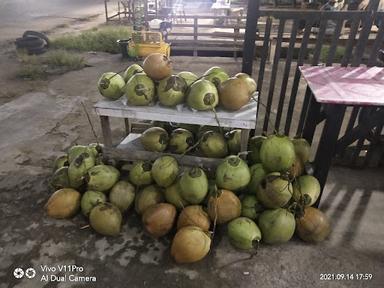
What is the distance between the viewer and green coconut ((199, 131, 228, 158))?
111 inches

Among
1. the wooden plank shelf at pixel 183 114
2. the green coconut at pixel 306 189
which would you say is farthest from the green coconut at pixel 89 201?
the green coconut at pixel 306 189

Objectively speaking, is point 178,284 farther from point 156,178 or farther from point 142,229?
point 156,178

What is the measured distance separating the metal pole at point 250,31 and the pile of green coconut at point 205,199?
3.33 ft

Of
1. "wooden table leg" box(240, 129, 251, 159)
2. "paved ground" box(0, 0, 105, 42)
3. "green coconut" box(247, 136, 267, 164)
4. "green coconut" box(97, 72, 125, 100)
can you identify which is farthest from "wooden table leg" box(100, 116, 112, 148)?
"paved ground" box(0, 0, 105, 42)

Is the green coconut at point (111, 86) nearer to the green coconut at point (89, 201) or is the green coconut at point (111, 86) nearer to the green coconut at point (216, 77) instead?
the green coconut at point (216, 77)

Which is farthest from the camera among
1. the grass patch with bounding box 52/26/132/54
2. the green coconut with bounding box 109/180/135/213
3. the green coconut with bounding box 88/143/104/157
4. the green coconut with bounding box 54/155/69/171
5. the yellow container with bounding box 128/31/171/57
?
the grass patch with bounding box 52/26/132/54

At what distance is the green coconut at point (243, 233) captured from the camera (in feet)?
7.89

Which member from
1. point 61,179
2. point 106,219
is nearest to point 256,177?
point 106,219

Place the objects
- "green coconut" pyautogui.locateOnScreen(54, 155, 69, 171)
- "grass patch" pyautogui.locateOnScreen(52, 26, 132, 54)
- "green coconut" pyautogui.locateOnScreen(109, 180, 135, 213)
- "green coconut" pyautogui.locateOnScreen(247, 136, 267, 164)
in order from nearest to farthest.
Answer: "green coconut" pyautogui.locateOnScreen(109, 180, 135, 213) < "green coconut" pyautogui.locateOnScreen(247, 136, 267, 164) < "green coconut" pyautogui.locateOnScreen(54, 155, 69, 171) < "grass patch" pyautogui.locateOnScreen(52, 26, 132, 54)

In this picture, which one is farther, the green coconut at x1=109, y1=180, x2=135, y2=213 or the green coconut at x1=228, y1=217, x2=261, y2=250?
the green coconut at x1=109, y1=180, x2=135, y2=213

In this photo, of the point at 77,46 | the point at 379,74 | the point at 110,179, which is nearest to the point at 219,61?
the point at 77,46

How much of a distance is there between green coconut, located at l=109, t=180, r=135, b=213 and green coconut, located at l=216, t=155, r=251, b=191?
32.1 inches

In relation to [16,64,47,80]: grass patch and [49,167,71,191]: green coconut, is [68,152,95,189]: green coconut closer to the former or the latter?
[49,167,71,191]: green coconut

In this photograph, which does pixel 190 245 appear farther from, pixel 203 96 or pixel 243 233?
pixel 203 96
